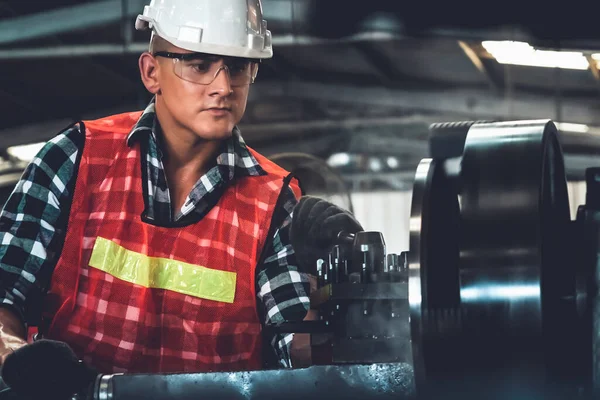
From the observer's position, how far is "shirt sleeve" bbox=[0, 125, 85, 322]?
197 cm

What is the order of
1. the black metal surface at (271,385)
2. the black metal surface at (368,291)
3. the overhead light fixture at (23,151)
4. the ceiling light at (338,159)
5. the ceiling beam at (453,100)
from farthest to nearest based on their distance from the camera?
the ceiling light at (338,159) → the overhead light fixture at (23,151) → the ceiling beam at (453,100) → the black metal surface at (368,291) → the black metal surface at (271,385)

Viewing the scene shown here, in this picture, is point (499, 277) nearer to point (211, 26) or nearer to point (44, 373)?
point (44, 373)

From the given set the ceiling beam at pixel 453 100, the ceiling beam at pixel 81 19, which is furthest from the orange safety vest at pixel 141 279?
the ceiling beam at pixel 453 100

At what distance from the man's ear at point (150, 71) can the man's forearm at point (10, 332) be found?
680mm

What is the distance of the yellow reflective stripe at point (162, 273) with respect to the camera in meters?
2.08

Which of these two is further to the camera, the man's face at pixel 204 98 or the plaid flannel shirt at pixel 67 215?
the man's face at pixel 204 98

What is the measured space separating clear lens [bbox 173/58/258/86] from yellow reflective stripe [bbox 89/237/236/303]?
1.40 feet

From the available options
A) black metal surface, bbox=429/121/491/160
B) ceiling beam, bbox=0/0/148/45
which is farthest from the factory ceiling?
black metal surface, bbox=429/121/491/160

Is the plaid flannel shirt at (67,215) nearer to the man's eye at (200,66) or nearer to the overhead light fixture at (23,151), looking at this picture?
the man's eye at (200,66)

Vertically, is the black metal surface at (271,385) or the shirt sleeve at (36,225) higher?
the shirt sleeve at (36,225)

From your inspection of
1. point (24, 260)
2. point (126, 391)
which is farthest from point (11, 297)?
point (126, 391)

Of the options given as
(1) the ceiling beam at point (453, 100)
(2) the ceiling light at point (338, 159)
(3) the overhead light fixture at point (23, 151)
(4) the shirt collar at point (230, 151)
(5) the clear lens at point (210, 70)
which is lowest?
(4) the shirt collar at point (230, 151)

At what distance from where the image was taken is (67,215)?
207 centimetres

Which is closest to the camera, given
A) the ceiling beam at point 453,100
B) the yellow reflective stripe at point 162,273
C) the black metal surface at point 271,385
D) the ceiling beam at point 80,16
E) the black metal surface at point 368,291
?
the black metal surface at point 271,385
